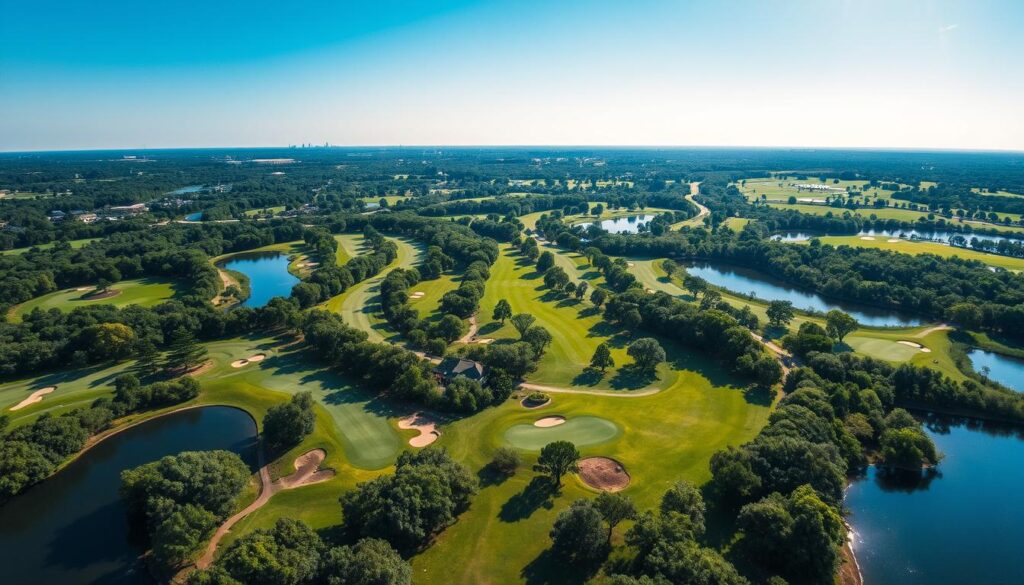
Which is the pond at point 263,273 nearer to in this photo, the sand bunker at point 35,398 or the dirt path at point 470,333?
the sand bunker at point 35,398

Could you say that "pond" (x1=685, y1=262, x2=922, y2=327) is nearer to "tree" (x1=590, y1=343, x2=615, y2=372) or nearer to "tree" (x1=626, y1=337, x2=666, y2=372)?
"tree" (x1=626, y1=337, x2=666, y2=372)

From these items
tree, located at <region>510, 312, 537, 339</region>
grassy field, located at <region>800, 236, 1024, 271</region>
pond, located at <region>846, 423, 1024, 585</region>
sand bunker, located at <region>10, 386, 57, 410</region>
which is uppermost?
grassy field, located at <region>800, 236, 1024, 271</region>

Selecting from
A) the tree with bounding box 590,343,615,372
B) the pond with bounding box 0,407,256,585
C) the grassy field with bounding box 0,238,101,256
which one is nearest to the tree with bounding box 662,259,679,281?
the tree with bounding box 590,343,615,372

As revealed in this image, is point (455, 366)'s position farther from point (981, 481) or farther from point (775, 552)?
point (981, 481)

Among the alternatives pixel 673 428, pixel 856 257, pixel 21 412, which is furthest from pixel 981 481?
pixel 21 412

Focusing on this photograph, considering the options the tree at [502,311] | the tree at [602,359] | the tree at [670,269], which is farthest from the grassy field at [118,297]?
the tree at [670,269]

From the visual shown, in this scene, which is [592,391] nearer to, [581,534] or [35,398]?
[581,534]
